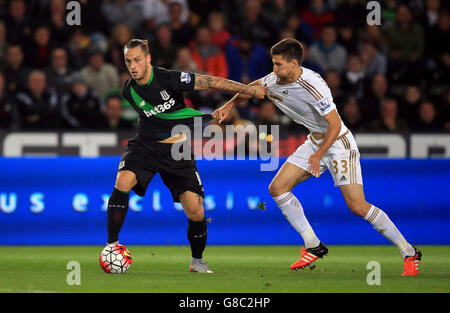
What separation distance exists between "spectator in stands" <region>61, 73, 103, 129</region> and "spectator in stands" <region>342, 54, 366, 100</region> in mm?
4555

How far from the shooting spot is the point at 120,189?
8.05 meters

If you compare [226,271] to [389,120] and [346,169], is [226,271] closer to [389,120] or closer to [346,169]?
[346,169]

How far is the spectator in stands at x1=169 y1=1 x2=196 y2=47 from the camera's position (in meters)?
15.8

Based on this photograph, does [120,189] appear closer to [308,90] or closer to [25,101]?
[308,90]

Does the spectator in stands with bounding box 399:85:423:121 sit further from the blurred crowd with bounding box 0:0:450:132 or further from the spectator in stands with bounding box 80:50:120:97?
the spectator in stands with bounding box 80:50:120:97

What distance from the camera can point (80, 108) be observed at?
44.0ft

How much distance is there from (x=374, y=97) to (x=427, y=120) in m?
1.04

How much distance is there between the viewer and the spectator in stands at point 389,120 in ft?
45.7

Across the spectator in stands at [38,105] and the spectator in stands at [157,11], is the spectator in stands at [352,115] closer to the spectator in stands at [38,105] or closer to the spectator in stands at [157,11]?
the spectator in stands at [157,11]

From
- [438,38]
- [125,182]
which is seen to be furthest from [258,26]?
[125,182]

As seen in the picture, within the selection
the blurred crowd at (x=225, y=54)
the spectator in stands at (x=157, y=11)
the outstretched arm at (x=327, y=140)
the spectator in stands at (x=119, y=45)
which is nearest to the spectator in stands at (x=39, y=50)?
the blurred crowd at (x=225, y=54)

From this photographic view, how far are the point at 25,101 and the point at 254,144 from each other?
12.4ft

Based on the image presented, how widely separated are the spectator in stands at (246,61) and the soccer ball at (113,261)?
7828 mm

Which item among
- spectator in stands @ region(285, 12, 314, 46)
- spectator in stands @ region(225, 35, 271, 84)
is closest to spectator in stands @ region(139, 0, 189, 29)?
spectator in stands @ region(225, 35, 271, 84)
